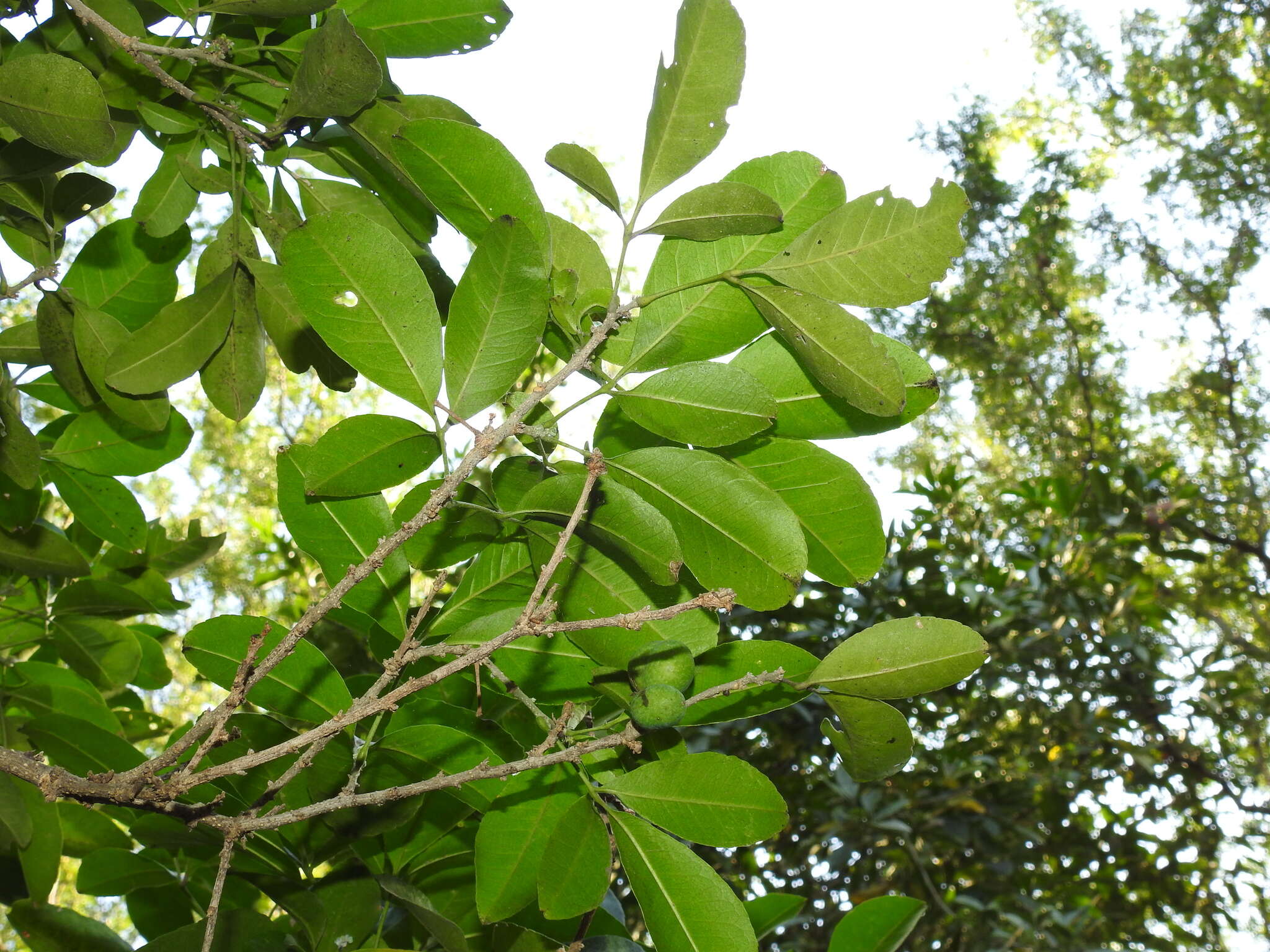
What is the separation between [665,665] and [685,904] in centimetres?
22

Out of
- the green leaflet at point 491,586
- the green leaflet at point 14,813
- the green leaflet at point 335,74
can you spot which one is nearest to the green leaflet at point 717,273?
the green leaflet at point 491,586

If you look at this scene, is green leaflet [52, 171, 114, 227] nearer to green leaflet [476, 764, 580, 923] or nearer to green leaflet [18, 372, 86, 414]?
green leaflet [18, 372, 86, 414]

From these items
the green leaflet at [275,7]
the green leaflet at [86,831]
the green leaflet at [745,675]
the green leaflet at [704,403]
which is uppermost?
the green leaflet at [275,7]

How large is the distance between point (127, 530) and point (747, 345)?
1206 millimetres

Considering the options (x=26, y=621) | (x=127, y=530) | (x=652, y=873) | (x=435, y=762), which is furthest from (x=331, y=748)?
(x=26, y=621)

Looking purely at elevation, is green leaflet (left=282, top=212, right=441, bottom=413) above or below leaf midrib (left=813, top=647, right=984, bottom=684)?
above

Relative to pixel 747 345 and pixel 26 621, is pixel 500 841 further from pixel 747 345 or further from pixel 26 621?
pixel 26 621

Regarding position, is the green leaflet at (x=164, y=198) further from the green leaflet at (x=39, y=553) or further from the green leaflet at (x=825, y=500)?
the green leaflet at (x=825, y=500)

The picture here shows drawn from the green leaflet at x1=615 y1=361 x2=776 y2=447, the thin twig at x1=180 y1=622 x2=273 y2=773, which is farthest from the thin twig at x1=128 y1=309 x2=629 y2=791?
the green leaflet at x1=615 y1=361 x2=776 y2=447

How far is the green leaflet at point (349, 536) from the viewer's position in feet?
3.24

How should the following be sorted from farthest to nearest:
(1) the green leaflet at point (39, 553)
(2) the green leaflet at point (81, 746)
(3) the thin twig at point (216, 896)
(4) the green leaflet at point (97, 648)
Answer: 1. (4) the green leaflet at point (97, 648)
2. (1) the green leaflet at point (39, 553)
3. (2) the green leaflet at point (81, 746)
4. (3) the thin twig at point (216, 896)

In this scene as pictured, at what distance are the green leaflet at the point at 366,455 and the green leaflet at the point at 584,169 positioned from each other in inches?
11.6

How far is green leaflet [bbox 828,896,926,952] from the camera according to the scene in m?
1.09

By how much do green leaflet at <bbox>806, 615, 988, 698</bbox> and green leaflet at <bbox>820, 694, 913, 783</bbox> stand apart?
16 millimetres
